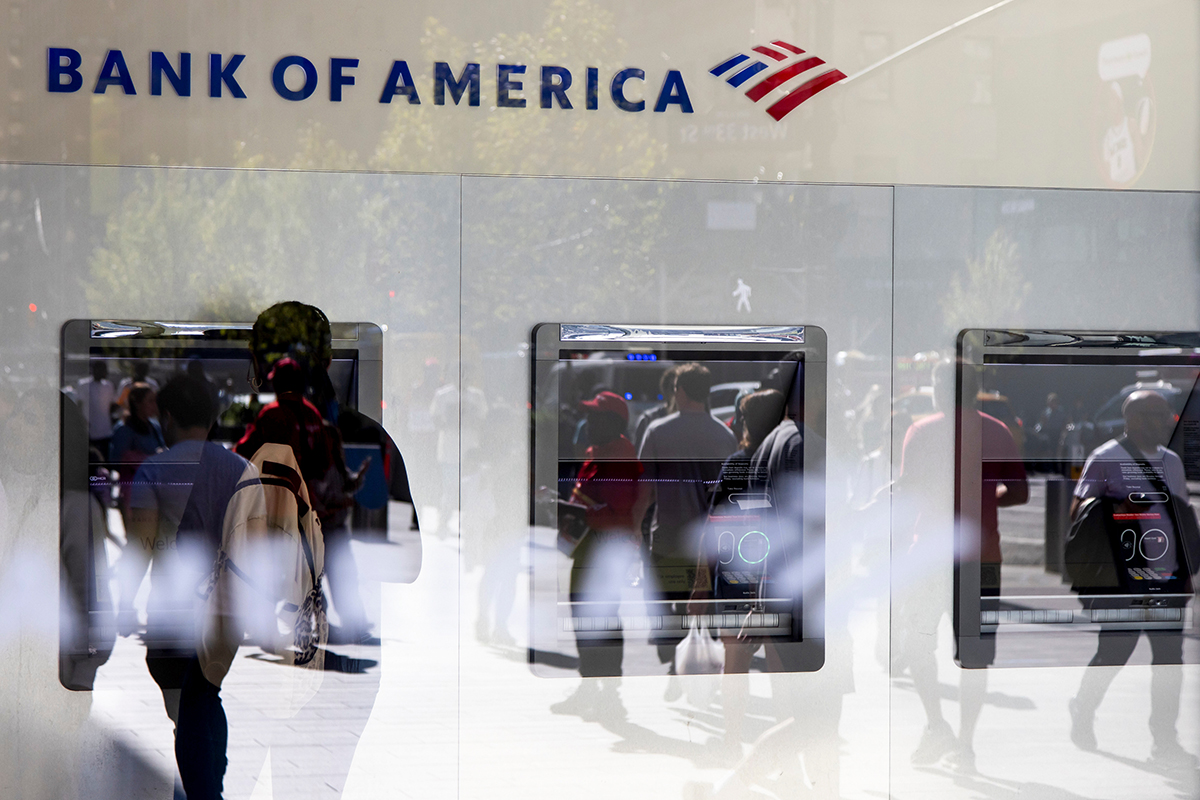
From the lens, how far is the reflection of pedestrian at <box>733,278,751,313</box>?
3770mm

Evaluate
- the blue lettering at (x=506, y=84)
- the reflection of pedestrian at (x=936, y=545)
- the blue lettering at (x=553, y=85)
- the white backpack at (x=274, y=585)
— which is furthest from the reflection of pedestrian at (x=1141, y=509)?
the white backpack at (x=274, y=585)

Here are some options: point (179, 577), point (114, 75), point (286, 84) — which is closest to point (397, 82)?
point (286, 84)

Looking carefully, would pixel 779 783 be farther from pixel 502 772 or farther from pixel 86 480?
pixel 86 480

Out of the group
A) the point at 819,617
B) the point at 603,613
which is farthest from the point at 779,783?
the point at 603,613

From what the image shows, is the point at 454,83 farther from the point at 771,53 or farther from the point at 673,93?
the point at 771,53

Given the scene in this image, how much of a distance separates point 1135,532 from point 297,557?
2.97 metres

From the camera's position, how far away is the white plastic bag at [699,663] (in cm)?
379

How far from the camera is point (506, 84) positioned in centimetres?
362

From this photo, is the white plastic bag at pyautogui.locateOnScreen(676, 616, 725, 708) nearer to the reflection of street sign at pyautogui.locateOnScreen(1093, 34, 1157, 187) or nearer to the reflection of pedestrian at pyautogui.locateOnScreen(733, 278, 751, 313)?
the reflection of pedestrian at pyautogui.locateOnScreen(733, 278, 751, 313)

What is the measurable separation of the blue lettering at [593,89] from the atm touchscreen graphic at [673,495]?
733 millimetres

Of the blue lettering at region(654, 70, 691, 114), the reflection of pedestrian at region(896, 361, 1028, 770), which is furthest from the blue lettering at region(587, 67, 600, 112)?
the reflection of pedestrian at region(896, 361, 1028, 770)

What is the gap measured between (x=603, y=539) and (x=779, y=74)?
169 cm

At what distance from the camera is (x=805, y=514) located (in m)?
3.85

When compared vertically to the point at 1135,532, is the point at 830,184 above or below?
above
